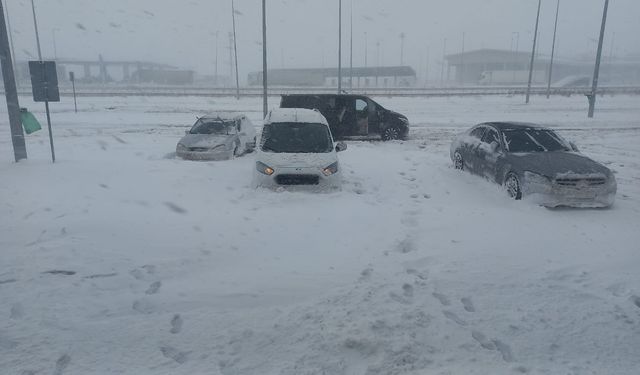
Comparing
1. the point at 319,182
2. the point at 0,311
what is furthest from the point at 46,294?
the point at 319,182

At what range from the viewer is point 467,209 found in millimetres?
8258

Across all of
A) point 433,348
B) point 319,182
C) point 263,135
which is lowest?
point 433,348

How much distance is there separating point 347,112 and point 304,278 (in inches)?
456

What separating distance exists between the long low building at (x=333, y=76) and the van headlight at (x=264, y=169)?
66073 mm

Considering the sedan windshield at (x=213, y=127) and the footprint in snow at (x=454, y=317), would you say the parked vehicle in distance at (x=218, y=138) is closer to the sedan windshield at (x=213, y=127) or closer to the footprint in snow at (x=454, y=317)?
the sedan windshield at (x=213, y=127)

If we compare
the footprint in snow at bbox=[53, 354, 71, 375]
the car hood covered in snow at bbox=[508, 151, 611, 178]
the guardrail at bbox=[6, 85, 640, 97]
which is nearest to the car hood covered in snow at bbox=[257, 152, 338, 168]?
the car hood covered in snow at bbox=[508, 151, 611, 178]

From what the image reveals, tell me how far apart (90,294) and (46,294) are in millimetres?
440

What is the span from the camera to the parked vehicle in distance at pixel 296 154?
8586 mm

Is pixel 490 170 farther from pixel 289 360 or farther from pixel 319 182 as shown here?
pixel 289 360

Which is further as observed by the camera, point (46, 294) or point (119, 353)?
point (46, 294)

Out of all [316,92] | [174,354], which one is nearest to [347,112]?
[174,354]

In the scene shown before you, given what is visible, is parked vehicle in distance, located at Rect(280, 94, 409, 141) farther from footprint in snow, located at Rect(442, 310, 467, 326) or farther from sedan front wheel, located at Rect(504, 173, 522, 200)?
footprint in snow, located at Rect(442, 310, 467, 326)

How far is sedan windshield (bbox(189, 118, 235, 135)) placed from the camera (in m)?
13.2

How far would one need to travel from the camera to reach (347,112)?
16.3m
